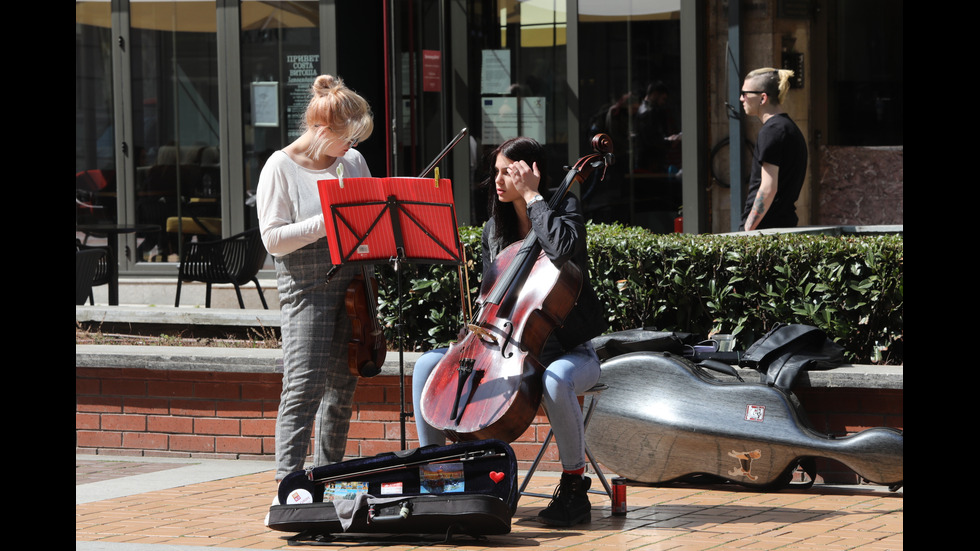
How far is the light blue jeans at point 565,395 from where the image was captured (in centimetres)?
492

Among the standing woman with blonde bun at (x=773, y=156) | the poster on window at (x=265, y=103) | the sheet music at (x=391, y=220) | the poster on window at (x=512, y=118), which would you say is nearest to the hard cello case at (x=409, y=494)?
the sheet music at (x=391, y=220)

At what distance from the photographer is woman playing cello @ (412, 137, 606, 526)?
490cm

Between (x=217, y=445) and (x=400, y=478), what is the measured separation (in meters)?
2.16

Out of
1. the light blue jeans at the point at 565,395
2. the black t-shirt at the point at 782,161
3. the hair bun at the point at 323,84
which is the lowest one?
the light blue jeans at the point at 565,395

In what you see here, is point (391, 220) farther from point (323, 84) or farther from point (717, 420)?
point (717, 420)

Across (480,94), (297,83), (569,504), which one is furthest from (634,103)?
(569,504)

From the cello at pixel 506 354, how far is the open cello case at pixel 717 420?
41.4 inches

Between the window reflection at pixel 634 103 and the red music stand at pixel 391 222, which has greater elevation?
the window reflection at pixel 634 103

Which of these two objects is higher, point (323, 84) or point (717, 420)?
point (323, 84)


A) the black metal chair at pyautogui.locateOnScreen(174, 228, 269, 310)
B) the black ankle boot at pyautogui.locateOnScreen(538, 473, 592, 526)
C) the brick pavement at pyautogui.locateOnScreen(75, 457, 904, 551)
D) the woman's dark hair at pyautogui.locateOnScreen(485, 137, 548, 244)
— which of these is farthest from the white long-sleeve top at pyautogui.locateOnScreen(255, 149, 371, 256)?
the black metal chair at pyautogui.locateOnScreen(174, 228, 269, 310)

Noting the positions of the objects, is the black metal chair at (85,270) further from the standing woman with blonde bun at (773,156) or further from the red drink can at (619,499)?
the red drink can at (619,499)

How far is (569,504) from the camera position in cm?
498

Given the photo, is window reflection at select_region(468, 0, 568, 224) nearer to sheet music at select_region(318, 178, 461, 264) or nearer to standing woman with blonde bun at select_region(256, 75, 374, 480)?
standing woman with blonde bun at select_region(256, 75, 374, 480)

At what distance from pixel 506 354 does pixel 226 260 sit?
15.7 ft
